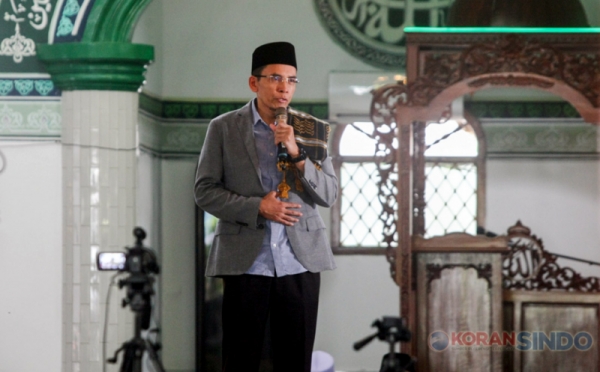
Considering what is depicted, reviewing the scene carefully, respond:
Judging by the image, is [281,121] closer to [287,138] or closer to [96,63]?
[287,138]

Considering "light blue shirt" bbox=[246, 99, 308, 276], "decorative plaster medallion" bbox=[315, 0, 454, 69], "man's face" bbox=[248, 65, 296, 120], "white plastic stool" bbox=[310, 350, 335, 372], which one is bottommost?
"white plastic stool" bbox=[310, 350, 335, 372]

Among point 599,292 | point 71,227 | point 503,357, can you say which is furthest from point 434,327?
point 71,227

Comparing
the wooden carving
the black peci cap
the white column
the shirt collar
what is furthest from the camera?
the wooden carving

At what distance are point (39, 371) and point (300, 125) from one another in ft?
9.80

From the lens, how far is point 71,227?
237 inches

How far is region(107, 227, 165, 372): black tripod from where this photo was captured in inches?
159

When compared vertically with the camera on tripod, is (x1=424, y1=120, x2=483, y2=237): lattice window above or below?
above

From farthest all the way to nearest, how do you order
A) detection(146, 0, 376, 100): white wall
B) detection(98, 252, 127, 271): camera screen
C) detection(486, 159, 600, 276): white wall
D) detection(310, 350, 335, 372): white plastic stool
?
1. detection(486, 159, 600, 276): white wall
2. detection(146, 0, 376, 100): white wall
3. detection(310, 350, 335, 372): white plastic stool
4. detection(98, 252, 127, 271): camera screen

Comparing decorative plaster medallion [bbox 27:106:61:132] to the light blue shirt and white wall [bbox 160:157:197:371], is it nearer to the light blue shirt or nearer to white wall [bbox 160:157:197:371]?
the light blue shirt

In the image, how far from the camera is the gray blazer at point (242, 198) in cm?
393

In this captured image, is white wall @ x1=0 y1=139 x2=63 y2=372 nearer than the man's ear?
No

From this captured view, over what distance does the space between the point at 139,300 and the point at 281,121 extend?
0.96 metres

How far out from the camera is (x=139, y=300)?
13.2ft

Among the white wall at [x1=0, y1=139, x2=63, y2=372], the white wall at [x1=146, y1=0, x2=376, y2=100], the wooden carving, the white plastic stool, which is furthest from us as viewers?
the white wall at [x1=146, y1=0, x2=376, y2=100]
